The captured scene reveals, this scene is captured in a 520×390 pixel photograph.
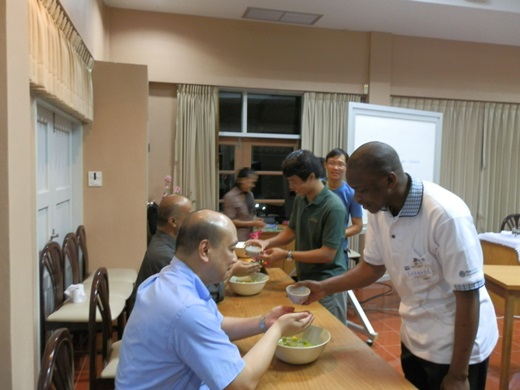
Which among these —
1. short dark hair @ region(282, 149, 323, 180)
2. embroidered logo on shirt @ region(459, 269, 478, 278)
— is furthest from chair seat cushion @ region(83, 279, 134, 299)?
embroidered logo on shirt @ region(459, 269, 478, 278)

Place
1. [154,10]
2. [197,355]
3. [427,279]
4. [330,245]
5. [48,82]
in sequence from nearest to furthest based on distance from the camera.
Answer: [197,355], [427,279], [330,245], [48,82], [154,10]

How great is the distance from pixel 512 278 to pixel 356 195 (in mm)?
1841

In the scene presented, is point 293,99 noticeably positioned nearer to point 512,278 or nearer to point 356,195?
point 512,278

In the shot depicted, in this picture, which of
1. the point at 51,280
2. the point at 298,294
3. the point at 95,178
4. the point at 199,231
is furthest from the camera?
the point at 95,178

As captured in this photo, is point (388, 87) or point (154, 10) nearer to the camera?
point (154, 10)

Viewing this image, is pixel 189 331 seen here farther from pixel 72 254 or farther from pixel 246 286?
pixel 72 254

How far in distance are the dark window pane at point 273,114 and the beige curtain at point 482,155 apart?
162 centimetres

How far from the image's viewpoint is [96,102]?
144 inches

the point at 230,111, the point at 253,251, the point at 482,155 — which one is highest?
the point at 230,111

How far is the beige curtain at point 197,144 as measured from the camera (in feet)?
15.7

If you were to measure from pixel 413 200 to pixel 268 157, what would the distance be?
3976mm

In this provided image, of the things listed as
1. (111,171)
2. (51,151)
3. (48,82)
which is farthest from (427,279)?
(111,171)

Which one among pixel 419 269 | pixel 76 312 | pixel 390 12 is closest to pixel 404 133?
pixel 390 12

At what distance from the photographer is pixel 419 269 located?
134cm
